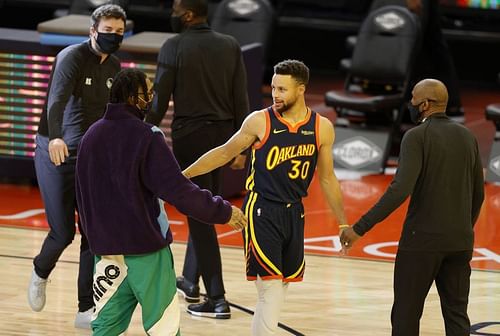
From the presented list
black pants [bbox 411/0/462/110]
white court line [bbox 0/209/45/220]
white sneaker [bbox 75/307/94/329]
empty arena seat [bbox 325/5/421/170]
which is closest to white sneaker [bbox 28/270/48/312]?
white sneaker [bbox 75/307/94/329]

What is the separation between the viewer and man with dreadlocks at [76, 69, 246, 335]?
17.2 ft

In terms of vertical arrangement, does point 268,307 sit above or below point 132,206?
below

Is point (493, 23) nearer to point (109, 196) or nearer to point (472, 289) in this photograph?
point (472, 289)

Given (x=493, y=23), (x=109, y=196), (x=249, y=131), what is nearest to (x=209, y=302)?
(x=249, y=131)

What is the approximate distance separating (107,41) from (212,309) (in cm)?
177

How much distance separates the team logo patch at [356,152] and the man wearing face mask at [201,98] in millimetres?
4693

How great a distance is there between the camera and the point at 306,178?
602 cm

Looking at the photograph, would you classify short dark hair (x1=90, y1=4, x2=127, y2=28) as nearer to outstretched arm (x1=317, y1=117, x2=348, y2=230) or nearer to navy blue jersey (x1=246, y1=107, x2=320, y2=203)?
navy blue jersey (x1=246, y1=107, x2=320, y2=203)

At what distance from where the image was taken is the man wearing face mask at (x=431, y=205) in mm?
5680

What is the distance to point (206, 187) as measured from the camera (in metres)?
7.27

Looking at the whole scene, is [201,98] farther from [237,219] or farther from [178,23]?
[237,219]

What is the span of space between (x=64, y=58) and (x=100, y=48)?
0.66ft

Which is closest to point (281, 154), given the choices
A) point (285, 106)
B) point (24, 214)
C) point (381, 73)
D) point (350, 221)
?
point (285, 106)

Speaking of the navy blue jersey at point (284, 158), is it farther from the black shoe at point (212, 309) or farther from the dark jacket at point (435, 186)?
the black shoe at point (212, 309)
